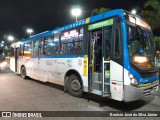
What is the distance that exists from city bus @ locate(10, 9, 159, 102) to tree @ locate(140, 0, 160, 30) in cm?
1040

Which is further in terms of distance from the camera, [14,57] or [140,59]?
[14,57]

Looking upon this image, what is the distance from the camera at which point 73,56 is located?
8.16 m

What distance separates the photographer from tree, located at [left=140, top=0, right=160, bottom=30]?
16.6 meters

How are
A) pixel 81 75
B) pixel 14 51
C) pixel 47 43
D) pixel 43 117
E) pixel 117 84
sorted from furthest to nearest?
pixel 14 51
pixel 47 43
pixel 81 75
pixel 117 84
pixel 43 117

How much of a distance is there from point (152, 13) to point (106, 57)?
12.6 metres

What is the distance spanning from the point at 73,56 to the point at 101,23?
2.05 meters

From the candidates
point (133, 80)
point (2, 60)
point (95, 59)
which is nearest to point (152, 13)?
point (95, 59)

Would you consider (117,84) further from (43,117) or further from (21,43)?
(21,43)

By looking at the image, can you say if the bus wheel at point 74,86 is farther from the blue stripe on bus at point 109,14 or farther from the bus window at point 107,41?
the blue stripe on bus at point 109,14

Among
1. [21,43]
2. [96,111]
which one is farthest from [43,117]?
[21,43]

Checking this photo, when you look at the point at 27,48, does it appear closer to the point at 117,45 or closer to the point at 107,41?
the point at 107,41

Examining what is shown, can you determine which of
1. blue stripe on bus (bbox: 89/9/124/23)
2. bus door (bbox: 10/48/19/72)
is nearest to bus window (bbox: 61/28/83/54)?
blue stripe on bus (bbox: 89/9/124/23)

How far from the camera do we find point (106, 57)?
650 centimetres

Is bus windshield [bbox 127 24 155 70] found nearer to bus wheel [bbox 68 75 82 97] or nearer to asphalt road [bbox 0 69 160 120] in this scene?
asphalt road [bbox 0 69 160 120]
